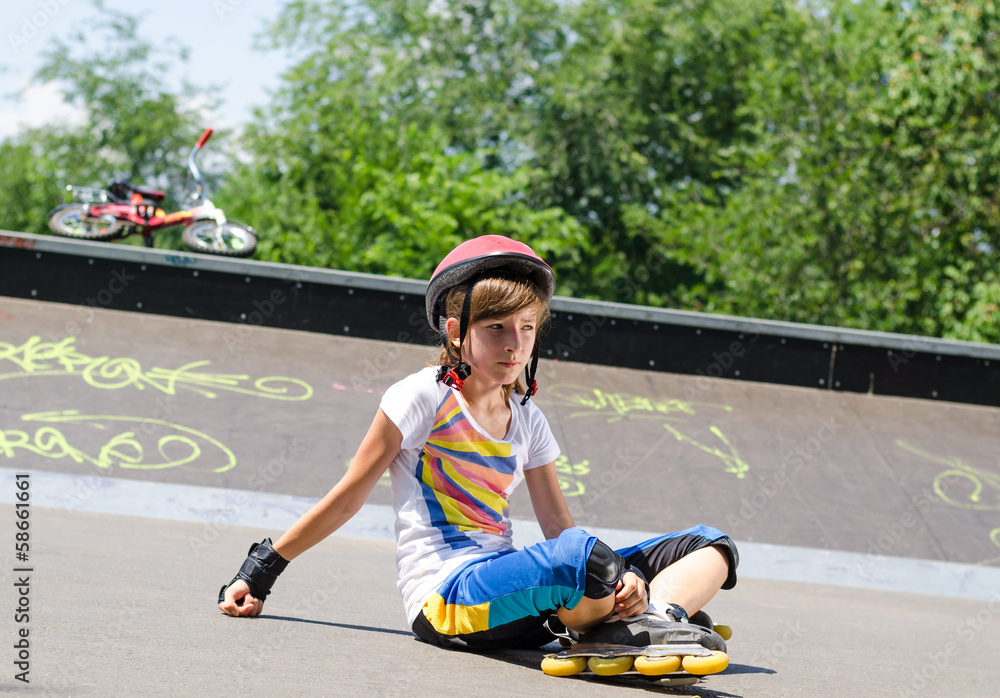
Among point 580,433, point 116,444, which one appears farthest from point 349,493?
point 580,433

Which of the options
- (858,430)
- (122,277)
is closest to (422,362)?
(122,277)

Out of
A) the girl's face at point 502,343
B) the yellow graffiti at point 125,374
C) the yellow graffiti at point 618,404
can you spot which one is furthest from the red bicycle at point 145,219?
the girl's face at point 502,343

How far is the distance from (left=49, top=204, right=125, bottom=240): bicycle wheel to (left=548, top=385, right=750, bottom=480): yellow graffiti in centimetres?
544

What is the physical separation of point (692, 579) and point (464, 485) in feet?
2.12

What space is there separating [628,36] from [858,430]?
1722 centimetres

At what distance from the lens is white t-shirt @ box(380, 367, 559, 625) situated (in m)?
2.33

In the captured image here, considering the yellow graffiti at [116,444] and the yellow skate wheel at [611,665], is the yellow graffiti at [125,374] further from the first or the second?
the yellow skate wheel at [611,665]

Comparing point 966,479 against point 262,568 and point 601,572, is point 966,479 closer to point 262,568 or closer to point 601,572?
point 601,572

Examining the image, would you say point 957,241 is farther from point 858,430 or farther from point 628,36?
point 628,36

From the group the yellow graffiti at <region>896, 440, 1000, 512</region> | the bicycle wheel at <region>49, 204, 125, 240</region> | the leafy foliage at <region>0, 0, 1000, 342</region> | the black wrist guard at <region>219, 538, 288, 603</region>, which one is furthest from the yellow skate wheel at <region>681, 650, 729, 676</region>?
the leafy foliage at <region>0, 0, 1000, 342</region>

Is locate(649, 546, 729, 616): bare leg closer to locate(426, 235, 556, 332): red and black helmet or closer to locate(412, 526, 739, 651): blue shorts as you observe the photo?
locate(412, 526, 739, 651): blue shorts

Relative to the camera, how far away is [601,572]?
1941 millimetres

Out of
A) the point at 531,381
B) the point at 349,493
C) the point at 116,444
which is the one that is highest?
the point at 531,381

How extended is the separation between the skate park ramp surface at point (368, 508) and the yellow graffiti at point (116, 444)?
16 mm
